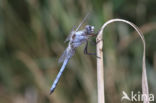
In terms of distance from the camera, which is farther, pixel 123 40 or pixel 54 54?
pixel 54 54

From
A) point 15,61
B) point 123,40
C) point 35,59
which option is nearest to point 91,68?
point 123,40

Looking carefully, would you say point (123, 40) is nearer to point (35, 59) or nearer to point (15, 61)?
point (35, 59)

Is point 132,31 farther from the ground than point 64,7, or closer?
closer

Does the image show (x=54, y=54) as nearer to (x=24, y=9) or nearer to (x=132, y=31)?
(x=24, y=9)

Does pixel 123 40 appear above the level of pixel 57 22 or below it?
below

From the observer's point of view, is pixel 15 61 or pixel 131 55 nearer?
pixel 131 55

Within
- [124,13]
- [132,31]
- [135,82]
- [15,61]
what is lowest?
[135,82]
